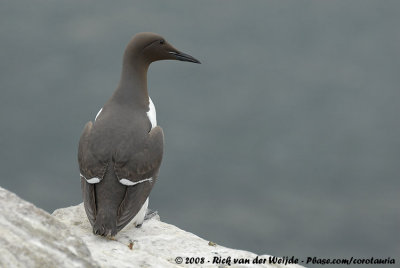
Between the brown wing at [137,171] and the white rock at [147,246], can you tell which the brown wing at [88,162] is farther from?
the white rock at [147,246]

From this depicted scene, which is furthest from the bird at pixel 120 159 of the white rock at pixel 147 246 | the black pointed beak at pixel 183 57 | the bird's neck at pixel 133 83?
the black pointed beak at pixel 183 57

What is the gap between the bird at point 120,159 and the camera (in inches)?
334

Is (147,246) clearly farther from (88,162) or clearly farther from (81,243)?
(81,243)

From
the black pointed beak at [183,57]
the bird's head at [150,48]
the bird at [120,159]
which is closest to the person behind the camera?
the bird at [120,159]

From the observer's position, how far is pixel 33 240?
18.7ft

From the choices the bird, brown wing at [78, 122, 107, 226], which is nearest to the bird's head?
the bird

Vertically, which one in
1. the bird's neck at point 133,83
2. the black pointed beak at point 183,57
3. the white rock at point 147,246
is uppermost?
the black pointed beak at point 183,57

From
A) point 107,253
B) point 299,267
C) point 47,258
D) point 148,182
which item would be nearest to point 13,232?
point 47,258

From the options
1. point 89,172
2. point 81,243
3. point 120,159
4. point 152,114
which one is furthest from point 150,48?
point 81,243

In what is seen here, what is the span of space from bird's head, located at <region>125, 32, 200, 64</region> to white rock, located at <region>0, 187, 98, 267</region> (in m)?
4.35

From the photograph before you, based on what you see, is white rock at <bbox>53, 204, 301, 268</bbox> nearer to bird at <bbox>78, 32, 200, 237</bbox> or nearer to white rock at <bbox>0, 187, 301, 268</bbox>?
white rock at <bbox>0, 187, 301, 268</bbox>

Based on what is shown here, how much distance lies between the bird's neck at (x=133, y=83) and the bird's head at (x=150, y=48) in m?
0.10

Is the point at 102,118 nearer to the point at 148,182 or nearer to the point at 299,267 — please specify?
the point at 148,182

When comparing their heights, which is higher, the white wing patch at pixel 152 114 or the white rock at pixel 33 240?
the white wing patch at pixel 152 114
